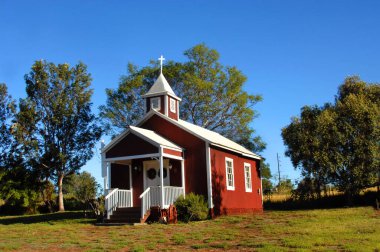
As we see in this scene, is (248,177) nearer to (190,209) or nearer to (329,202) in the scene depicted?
(329,202)

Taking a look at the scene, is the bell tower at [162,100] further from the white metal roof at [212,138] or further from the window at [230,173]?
the window at [230,173]

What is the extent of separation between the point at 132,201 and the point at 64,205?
1901 centimetres

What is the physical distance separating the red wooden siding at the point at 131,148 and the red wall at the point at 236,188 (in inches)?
130

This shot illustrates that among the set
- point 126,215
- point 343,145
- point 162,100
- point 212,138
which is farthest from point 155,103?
point 343,145

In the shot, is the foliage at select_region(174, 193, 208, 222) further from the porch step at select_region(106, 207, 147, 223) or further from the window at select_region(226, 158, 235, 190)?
the window at select_region(226, 158, 235, 190)

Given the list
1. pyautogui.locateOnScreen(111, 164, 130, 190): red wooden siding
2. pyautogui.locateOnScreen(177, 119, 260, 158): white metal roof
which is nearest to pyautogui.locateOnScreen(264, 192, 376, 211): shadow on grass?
pyautogui.locateOnScreen(177, 119, 260, 158): white metal roof

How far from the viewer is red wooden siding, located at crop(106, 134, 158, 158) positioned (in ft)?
66.5

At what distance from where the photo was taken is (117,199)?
20.6 metres

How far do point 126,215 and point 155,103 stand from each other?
706 centimetres

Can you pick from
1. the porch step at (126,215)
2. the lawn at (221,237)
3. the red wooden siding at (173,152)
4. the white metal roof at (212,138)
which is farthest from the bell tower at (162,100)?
the lawn at (221,237)

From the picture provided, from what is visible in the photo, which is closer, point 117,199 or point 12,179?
point 117,199

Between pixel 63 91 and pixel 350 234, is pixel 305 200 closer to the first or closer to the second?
pixel 350 234

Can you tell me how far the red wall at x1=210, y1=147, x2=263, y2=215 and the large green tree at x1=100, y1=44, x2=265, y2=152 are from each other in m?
11.9

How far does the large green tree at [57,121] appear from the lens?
37.2m
